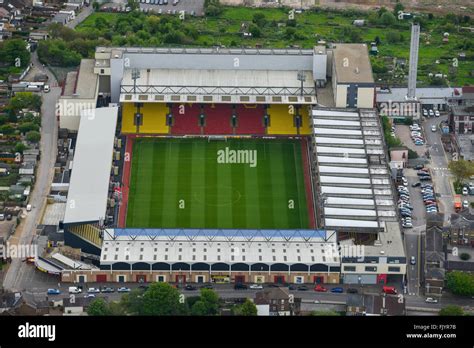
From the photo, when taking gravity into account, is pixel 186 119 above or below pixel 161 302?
above

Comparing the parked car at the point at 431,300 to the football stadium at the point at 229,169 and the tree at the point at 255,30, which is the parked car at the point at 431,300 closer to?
the football stadium at the point at 229,169

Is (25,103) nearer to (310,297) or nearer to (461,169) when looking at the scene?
(310,297)

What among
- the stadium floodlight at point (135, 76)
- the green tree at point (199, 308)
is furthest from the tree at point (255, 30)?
the green tree at point (199, 308)

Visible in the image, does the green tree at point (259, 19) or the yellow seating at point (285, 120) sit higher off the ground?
the green tree at point (259, 19)

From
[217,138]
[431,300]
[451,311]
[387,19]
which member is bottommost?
[451,311]

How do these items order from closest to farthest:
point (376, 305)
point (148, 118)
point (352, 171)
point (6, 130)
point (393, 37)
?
Result: point (376, 305) < point (352, 171) < point (148, 118) < point (6, 130) < point (393, 37)

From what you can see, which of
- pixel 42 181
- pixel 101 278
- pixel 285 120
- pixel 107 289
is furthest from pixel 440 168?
pixel 42 181
